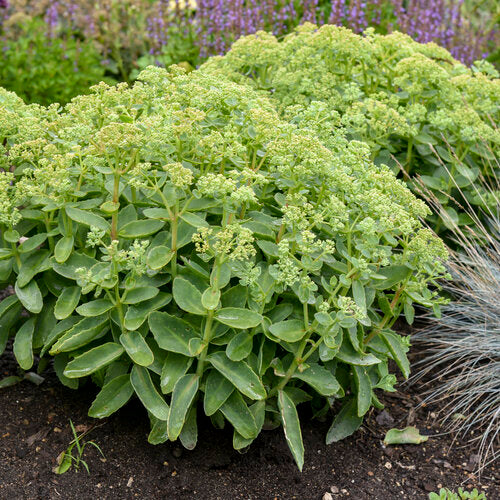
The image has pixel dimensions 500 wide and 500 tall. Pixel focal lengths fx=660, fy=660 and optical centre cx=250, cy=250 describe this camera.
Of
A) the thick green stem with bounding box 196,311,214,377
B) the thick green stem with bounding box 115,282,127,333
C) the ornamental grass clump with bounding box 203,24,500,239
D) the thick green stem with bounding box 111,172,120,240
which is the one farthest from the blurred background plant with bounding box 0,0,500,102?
the thick green stem with bounding box 196,311,214,377

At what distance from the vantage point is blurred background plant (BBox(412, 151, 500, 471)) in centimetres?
277

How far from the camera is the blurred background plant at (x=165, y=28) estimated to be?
549 centimetres

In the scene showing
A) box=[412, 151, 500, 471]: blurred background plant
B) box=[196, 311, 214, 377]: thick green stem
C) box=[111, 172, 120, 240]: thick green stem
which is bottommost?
box=[412, 151, 500, 471]: blurred background plant

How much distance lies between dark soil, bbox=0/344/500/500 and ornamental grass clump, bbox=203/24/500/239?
1.23 metres

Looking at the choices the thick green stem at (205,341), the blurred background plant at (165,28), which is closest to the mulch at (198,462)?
the thick green stem at (205,341)

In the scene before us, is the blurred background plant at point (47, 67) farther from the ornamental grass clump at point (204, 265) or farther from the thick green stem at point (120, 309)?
the thick green stem at point (120, 309)

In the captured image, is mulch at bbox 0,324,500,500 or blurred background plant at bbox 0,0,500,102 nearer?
mulch at bbox 0,324,500,500

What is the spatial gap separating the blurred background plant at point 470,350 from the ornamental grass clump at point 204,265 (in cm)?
58

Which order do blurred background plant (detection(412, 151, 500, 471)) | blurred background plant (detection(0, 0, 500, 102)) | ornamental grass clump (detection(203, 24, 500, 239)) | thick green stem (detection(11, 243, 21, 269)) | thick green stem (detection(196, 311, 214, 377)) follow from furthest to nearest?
blurred background plant (detection(0, 0, 500, 102))
ornamental grass clump (detection(203, 24, 500, 239))
blurred background plant (detection(412, 151, 500, 471))
thick green stem (detection(11, 243, 21, 269))
thick green stem (detection(196, 311, 214, 377))

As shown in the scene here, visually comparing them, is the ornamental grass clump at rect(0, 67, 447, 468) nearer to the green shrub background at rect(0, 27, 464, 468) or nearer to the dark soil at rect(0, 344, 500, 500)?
the green shrub background at rect(0, 27, 464, 468)

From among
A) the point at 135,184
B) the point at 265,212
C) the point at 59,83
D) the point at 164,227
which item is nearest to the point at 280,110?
the point at 265,212

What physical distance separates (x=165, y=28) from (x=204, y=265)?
Result: 438 centimetres

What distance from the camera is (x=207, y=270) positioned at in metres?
2.25

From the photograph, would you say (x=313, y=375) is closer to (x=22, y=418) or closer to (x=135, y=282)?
(x=135, y=282)
